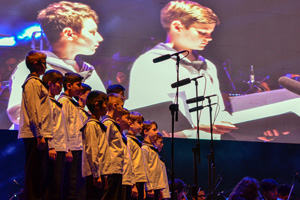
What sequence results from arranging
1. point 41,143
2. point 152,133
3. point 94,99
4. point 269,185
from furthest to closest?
point 152,133 → point 269,185 → point 94,99 → point 41,143

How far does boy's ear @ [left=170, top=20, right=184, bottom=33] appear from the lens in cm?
662

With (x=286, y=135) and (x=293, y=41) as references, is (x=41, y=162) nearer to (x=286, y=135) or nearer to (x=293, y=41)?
(x=286, y=135)

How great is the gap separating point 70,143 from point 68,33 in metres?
2.76

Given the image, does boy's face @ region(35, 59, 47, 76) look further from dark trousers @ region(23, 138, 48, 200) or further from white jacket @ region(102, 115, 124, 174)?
white jacket @ region(102, 115, 124, 174)

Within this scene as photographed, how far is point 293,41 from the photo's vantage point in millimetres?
7102

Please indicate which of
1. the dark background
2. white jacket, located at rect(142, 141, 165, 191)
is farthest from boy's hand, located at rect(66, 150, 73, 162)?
the dark background

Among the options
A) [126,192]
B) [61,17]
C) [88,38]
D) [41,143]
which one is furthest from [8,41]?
[41,143]

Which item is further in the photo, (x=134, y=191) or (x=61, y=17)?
(x=61, y=17)

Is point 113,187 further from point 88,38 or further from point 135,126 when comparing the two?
point 88,38

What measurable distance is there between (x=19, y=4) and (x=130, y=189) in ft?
11.4

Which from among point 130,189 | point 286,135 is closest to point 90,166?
point 130,189

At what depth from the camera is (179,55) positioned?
6.64 m

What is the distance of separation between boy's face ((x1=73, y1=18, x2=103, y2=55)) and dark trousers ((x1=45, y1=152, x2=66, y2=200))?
2.94 metres

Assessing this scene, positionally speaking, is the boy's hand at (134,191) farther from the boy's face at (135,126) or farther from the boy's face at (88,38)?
the boy's face at (88,38)
